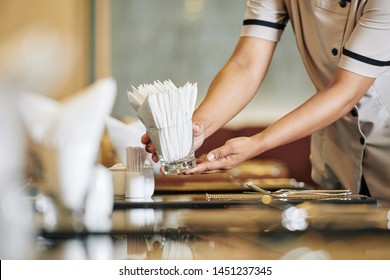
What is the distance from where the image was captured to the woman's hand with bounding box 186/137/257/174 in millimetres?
1447

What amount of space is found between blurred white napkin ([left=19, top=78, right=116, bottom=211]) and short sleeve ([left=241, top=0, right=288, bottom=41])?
1080mm

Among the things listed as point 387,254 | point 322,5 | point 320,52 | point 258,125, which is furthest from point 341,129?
point 258,125

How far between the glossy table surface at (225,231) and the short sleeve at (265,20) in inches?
28.2

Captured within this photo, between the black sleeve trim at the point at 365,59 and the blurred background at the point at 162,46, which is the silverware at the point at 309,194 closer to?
the black sleeve trim at the point at 365,59

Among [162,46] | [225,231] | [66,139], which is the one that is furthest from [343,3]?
[162,46]

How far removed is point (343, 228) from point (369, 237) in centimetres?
6

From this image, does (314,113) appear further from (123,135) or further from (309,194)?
(123,135)

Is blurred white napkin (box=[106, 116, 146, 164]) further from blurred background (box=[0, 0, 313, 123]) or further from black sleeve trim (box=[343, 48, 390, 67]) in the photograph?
blurred background (box=[0, 0, 313, 123])

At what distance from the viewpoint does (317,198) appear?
52.8 inches

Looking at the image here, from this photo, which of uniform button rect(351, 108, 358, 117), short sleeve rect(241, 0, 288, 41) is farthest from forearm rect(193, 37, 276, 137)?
uniform button rect(351, 108, 358, 117)

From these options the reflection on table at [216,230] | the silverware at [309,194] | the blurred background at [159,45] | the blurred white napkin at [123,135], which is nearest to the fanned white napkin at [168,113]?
the reflection on table at [216,230]

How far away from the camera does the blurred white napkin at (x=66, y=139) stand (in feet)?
2.32
